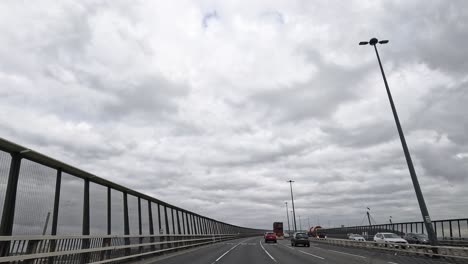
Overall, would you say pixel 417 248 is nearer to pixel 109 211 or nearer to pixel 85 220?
pixel 109 211

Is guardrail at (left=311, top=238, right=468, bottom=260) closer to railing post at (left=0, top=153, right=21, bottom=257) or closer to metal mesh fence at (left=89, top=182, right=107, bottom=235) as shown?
metal mesh fence at (left=89, top=182, right=107, bottom=235)

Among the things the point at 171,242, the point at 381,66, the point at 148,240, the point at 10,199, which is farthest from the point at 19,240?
the point at 381,66

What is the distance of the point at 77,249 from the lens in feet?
38.2

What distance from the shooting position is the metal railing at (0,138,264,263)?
903 cm

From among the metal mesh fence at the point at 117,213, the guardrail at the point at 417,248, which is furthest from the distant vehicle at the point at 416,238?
the metal mesh fence at the point at 117,213

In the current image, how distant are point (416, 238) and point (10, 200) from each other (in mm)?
38935

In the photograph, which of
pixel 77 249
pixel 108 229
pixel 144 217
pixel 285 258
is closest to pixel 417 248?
pixel 285 258

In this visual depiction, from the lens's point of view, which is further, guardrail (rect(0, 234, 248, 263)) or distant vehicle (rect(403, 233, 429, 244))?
distant vehicle (rect(403, 233, 429, 244))

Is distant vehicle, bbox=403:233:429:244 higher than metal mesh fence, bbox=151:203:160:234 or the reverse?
the reverse

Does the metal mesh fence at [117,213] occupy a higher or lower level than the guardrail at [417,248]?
higher

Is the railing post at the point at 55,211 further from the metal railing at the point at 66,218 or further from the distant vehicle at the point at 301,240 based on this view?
the distant vehicle at the point at 301,240

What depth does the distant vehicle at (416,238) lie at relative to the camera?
120 feet

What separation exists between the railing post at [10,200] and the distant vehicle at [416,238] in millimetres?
37173

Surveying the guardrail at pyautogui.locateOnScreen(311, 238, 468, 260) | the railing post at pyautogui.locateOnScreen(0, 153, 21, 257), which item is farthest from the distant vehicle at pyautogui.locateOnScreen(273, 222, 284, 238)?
the railing post at pyautogui.locateOnScreen(0, 153, 21, 257)
